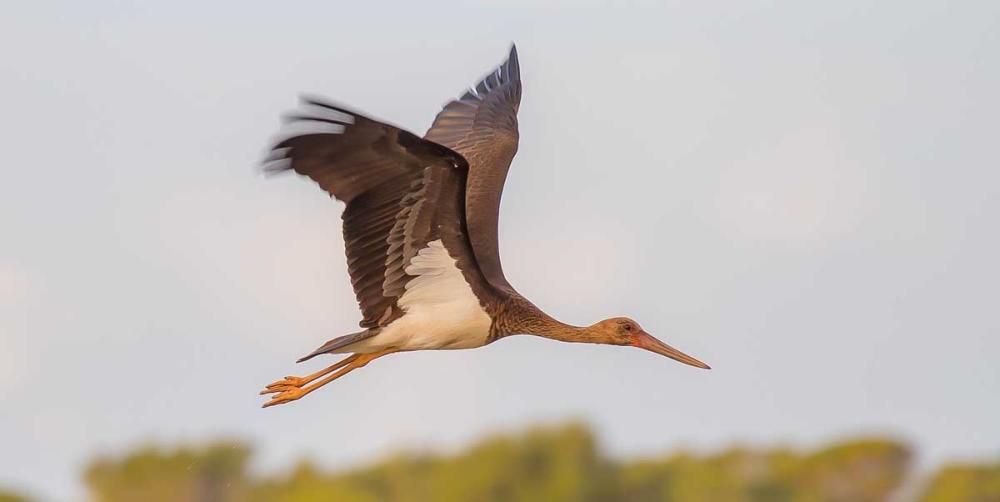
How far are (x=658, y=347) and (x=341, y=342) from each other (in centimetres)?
293

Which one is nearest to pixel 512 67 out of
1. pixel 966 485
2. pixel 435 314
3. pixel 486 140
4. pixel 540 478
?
pixel 486 140

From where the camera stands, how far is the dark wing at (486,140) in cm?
1683

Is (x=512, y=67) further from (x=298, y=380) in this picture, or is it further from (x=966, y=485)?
(x=966, y=485)

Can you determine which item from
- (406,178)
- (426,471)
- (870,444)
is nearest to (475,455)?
(426,471)

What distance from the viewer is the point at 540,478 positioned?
211 feet

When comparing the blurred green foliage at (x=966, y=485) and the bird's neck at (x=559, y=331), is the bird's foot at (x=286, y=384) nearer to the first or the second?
the bird's neck at (x=559, y=331)

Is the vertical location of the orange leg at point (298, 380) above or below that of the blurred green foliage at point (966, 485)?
below

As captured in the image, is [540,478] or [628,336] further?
[540,478]

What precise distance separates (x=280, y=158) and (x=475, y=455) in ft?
175

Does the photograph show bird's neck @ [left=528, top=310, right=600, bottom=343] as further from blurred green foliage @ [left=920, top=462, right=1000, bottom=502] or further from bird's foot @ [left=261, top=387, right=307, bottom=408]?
blurred green foliage @ [left=920, top=462, right=1000, bottom=502]

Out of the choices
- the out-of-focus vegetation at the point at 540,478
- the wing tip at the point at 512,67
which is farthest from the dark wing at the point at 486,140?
the out-of-focus vegetation at the point at 540,478

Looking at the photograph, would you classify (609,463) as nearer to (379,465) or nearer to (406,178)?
(379,465)

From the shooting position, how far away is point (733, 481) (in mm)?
68312

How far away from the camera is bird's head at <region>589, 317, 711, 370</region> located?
666 inches
